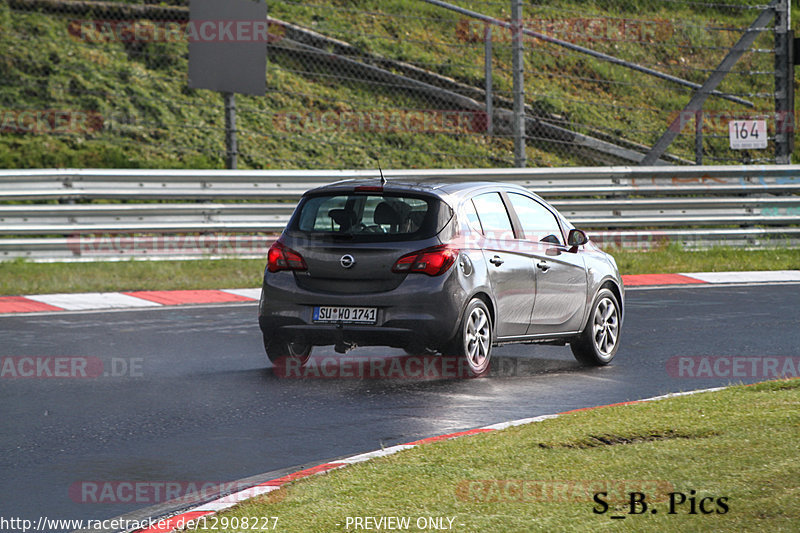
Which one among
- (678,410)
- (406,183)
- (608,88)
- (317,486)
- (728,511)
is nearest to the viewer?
(728,511)

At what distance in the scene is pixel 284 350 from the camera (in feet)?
33.5

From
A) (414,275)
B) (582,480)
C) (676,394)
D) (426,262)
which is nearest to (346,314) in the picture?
(414,275)

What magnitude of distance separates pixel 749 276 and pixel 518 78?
13.4ft

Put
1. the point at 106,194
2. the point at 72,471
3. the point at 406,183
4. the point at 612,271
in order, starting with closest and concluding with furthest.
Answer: the point at 72,471 < the point at 406,183 < the point at 612,271 < the point at 106,194

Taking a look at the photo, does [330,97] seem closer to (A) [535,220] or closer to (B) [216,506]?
(A) [535,220]

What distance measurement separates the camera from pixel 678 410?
7.73 metres

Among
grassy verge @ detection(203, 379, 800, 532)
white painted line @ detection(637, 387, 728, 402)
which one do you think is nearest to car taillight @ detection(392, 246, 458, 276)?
white painted line @ detection(637, 387, 728, 402)

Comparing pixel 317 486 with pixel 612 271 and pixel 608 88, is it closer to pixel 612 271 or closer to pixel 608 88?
pixel 612 271

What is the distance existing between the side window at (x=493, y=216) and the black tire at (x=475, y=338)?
2.09ft

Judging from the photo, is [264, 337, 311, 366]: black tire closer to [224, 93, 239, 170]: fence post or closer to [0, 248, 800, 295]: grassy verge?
[0, 248, 800, 295]: grassy verge

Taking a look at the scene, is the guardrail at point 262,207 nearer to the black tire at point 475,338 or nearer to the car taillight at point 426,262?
the black tire at point 475,338

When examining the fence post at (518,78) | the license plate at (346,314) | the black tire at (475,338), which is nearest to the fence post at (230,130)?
the fence post at (518,78)

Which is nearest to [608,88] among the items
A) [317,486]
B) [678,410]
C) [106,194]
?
[106,194]

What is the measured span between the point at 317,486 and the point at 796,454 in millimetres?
2170
